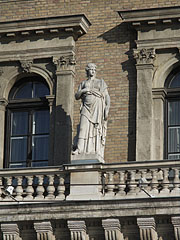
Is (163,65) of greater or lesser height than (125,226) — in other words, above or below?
above

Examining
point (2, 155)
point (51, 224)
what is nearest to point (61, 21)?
point (2, 155)

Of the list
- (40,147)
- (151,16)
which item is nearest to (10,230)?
(40,147)

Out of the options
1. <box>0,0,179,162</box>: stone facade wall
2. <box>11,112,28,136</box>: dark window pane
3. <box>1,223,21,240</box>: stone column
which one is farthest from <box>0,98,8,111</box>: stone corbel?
<box>1,223,21,240</box>: stone column

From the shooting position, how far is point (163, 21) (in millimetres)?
27656

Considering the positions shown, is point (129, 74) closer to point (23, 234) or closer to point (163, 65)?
point (163, 65)

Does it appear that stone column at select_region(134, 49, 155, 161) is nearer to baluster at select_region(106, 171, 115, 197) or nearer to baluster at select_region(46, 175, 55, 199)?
baluster at select_region(106, 171, 115, 197)

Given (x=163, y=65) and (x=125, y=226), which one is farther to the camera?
(x=163, y=65)

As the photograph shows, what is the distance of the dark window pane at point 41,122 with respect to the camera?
28.4m

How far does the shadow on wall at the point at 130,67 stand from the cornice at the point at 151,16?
0.32m

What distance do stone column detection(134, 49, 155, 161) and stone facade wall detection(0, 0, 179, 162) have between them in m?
0.18

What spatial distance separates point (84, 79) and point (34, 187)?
3123 millimetres

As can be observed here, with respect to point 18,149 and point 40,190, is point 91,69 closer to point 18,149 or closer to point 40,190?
point 40,190

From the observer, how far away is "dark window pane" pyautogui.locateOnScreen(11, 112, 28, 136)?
2855cm

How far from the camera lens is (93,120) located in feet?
84.3
